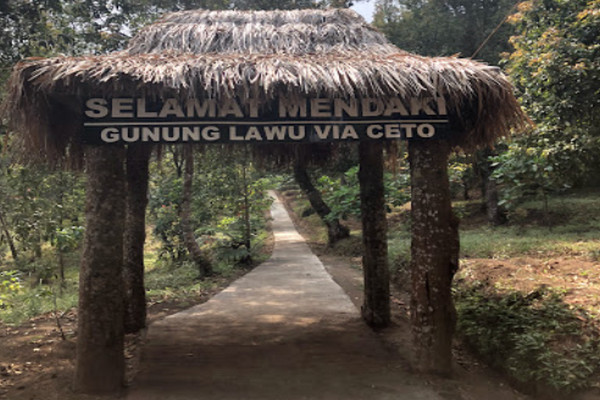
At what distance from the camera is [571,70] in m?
7.07

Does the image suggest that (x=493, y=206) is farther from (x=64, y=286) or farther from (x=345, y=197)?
(x=64, y=286)

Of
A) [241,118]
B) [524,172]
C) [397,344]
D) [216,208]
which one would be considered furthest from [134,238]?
[524,172]

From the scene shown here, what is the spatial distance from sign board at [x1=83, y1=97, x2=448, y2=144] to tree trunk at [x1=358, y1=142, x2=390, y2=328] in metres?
2.12

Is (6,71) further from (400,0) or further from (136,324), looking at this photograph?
(400,0)

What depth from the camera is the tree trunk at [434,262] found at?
456cm

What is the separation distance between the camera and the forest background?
5340mm

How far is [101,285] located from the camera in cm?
430

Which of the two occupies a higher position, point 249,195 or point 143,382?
point 249,195

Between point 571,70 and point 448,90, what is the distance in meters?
4.23

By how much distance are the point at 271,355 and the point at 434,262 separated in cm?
244

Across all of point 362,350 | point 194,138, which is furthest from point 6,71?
point 362,350

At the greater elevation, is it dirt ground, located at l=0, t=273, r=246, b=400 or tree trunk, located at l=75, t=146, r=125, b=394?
tree trunk, located at l=75, t=146, r=125, b=394

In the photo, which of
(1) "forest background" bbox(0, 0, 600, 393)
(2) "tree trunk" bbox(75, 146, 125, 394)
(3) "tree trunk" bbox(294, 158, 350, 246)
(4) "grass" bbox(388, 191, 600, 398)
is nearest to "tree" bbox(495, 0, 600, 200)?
(1) "forest background" bbox(0, 0, 600, 393)

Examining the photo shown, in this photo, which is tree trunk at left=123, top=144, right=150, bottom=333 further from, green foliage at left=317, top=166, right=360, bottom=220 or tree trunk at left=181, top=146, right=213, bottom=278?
green foliage at left=317, top=166, right=360, bottom=220
